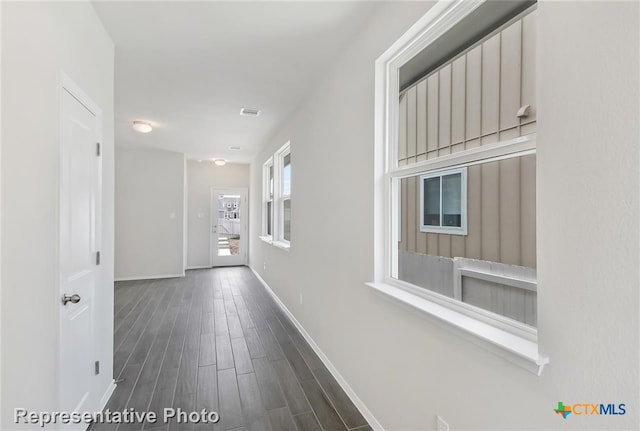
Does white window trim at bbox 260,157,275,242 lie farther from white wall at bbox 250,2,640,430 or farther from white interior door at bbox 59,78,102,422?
white wall at bbox 250,2,640,430

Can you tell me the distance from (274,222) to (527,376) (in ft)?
14.6

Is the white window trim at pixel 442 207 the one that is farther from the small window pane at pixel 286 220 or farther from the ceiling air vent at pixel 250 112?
the small window pane at pixel 286 220

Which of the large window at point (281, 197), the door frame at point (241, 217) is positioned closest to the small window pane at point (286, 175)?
the large window at point (281, 197)

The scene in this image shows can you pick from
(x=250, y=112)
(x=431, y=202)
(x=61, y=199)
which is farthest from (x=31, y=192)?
(x=250, y=112)

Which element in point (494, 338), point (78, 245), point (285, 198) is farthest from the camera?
point (285, 198)

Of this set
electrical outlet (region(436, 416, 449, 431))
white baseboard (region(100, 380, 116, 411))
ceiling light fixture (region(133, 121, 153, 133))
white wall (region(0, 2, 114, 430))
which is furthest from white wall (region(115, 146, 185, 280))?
electrical outlet (region(436, 416, 449, 431))

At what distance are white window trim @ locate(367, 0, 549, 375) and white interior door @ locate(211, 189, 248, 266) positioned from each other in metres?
6.61

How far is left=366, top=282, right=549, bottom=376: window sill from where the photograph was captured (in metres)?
0.96

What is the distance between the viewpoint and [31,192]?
1.26 meters

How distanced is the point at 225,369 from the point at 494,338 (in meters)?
2.33

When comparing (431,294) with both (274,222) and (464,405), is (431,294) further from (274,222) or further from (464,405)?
(274,222)

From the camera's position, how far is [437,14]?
1.46 m

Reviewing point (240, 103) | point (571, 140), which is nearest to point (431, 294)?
point (571, 140)

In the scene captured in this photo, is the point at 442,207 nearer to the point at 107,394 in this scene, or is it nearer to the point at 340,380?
the point at 340,380
